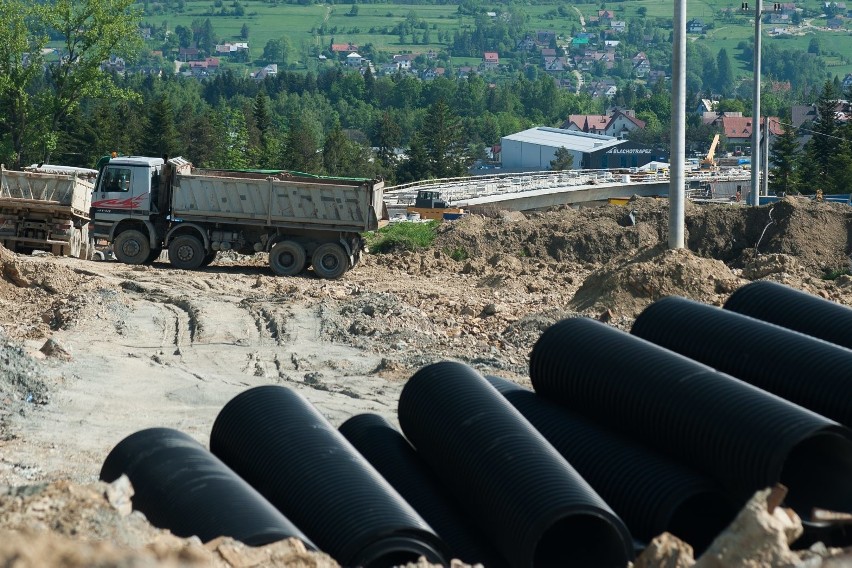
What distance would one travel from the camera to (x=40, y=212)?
27203 millimetres

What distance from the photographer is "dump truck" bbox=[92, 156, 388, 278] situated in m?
25.5

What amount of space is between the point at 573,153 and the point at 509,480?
118m

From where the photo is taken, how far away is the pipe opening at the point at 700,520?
838 centimetres

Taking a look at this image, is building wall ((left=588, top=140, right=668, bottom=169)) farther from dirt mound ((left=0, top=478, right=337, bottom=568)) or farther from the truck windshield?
dirt mound ((left=0, top=478, right=337, bottom=568))

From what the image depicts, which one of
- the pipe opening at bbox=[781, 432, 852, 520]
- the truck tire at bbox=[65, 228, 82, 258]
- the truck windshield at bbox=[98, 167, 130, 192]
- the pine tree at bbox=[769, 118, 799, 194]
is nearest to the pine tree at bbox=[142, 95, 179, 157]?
the pine tree at bbox=[769, 118, 799, 194]

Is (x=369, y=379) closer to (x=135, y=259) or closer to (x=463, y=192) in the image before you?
(x=135, y=259)

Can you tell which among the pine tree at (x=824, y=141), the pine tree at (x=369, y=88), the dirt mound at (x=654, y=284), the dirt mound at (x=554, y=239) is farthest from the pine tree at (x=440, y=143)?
the pine tree at (x=369, y=88)

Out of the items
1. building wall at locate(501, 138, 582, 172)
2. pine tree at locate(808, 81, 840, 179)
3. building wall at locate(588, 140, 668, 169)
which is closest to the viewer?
pine tree at locate(808, 81, 840, 179)

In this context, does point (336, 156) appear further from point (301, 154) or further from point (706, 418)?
point (706, 418)

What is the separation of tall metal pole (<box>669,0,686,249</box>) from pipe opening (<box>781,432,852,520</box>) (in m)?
13.4

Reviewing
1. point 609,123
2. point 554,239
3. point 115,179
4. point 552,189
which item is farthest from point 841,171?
point 609,123

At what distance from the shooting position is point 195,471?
26.9ft

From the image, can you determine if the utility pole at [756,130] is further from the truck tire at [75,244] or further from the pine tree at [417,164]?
the pine tree at [417,164]

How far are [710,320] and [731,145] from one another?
14601 cm
